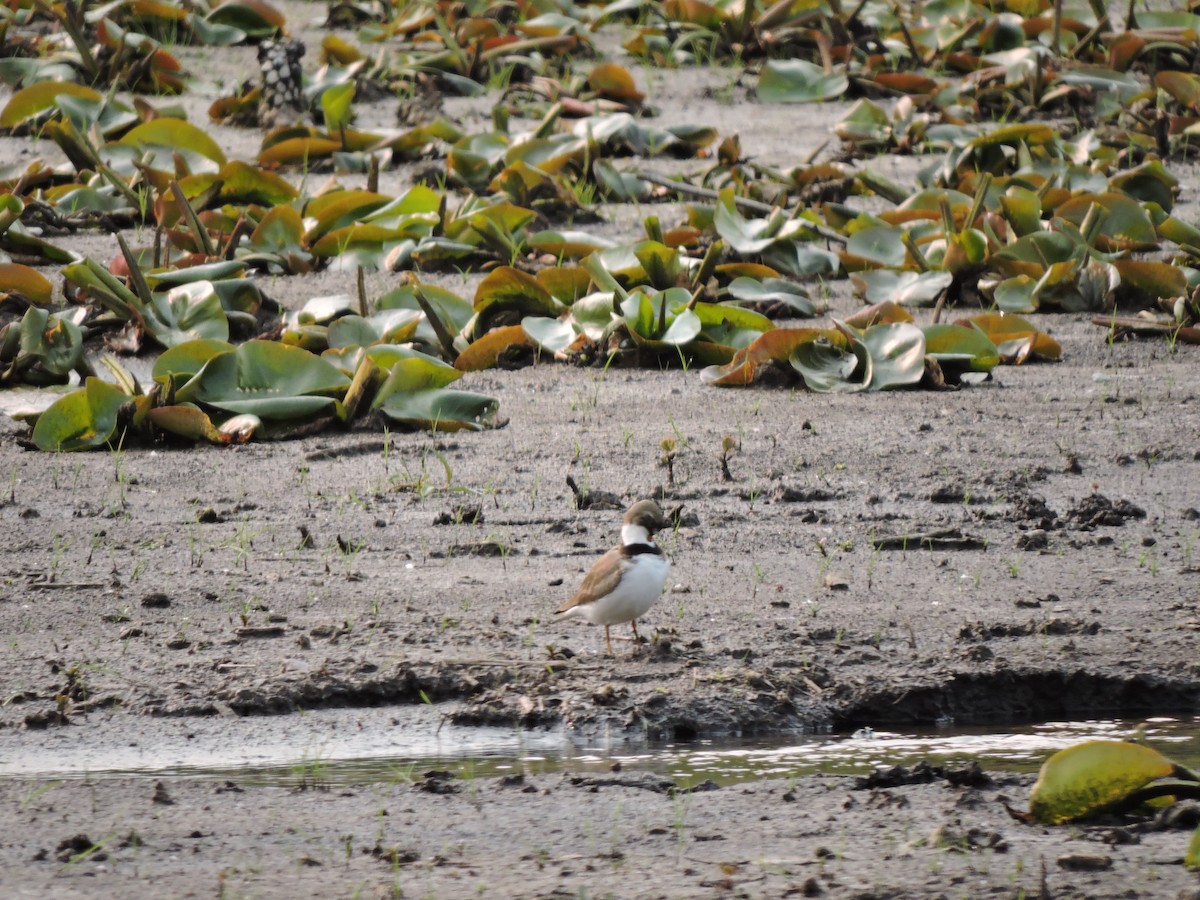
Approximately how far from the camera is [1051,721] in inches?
137

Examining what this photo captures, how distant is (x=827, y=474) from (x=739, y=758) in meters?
1.73

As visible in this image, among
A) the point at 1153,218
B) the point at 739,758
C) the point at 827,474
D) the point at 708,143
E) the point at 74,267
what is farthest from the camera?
the point at 708,143

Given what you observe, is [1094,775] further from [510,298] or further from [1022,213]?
[1022,213]

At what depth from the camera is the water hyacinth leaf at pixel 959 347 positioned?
5492 mm

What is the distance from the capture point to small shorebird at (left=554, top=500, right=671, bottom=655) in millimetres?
3445

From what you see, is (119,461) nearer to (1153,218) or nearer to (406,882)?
(406,882)

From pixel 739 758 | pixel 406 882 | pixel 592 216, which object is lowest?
pixel 592 216

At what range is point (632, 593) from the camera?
11.3ft

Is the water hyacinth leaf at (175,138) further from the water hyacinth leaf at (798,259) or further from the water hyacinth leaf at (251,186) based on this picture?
the water hyacinth leaf at (798,259)

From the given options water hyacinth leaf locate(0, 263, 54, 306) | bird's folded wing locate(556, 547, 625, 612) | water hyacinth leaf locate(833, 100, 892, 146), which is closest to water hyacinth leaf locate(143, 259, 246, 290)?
water hyacinth leaf locate(0, 263, 54, 306)

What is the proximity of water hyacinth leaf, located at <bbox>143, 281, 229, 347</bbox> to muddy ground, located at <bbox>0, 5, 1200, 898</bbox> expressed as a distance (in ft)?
2.56

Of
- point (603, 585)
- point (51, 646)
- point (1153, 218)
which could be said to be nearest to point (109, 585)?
point (51, 646)

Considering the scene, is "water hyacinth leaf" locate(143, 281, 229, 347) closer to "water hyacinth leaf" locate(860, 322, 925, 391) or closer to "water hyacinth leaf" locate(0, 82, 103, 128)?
"water hyacinth leaf" locate(860, 322, 925, 391)

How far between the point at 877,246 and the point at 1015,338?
3.58 ft
